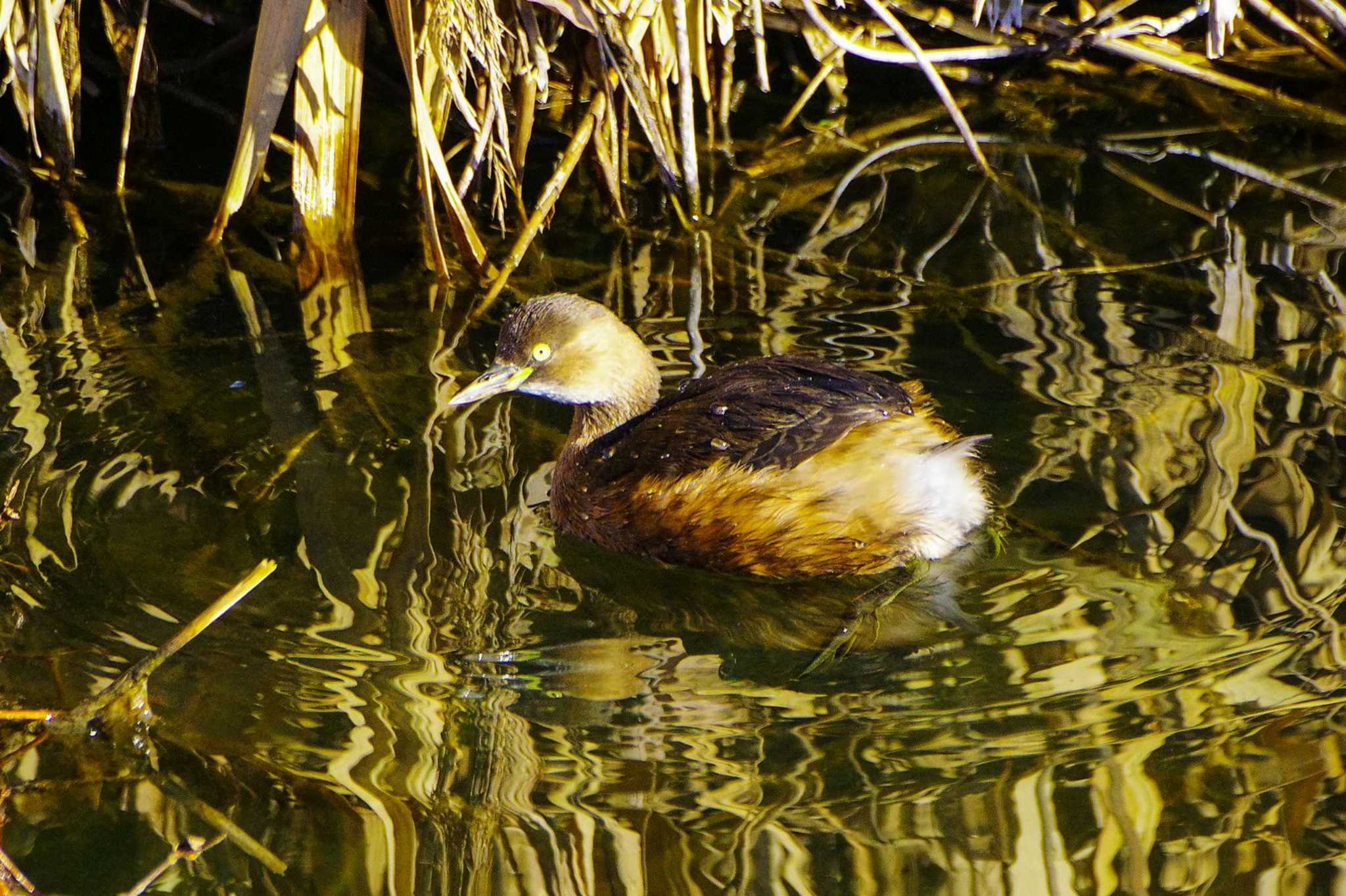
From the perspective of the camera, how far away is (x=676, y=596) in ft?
11.3

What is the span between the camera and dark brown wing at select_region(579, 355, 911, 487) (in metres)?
3.39

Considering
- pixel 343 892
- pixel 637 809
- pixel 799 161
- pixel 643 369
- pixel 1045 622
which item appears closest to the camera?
pixel 343 892

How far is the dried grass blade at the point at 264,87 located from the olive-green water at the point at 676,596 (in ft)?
0.96

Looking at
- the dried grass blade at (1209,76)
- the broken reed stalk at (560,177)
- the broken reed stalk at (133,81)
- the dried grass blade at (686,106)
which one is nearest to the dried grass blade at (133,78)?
the broken reed stalk at (133,81)

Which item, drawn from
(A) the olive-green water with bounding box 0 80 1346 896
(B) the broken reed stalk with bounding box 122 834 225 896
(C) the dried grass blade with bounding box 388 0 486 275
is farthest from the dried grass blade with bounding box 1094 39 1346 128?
(B) the broken reed stalk with bounding box 122 834 225 896

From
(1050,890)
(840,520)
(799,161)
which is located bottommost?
(1050,890)

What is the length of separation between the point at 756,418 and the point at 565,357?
0.60 meters

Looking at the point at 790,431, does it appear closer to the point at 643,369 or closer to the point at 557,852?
the point at 643,369

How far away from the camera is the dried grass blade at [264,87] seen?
14.4ft

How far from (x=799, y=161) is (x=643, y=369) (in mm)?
1830

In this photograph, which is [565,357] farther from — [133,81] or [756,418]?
[133,81]

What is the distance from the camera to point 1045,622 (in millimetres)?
3188

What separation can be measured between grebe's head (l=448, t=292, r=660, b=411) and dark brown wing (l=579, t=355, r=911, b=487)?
0.23m

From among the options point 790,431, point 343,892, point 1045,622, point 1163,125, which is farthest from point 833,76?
point 343,892
